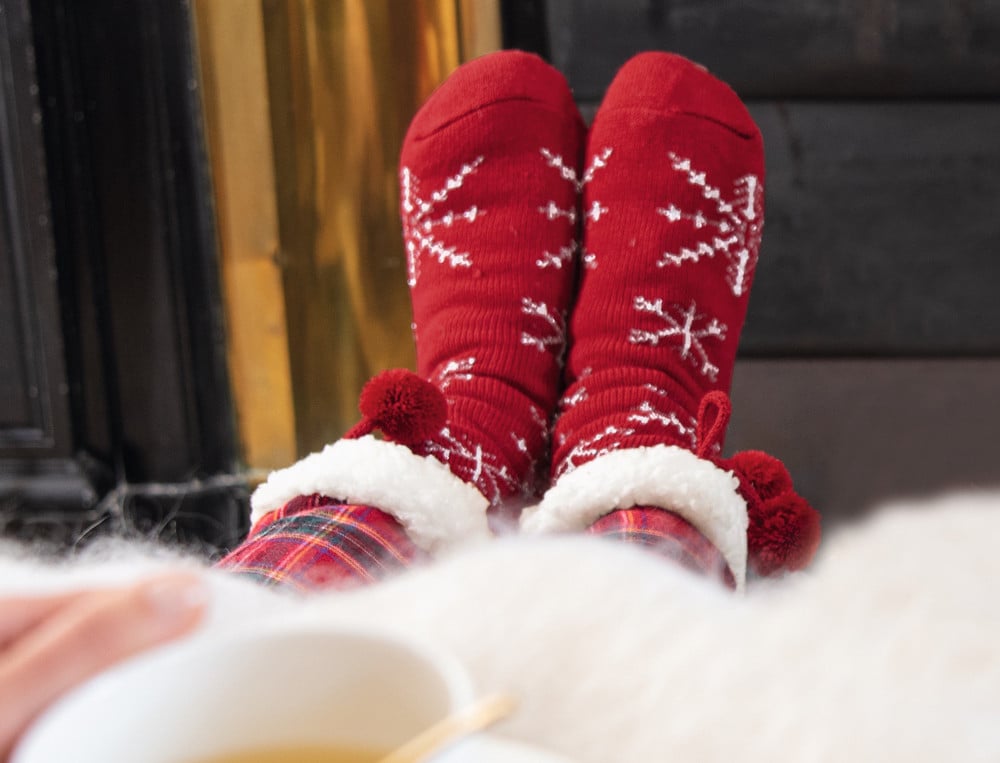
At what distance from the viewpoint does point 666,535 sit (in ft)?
1.60

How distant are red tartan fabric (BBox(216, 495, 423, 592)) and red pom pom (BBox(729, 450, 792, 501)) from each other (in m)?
0.21

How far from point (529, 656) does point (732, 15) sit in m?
0.81

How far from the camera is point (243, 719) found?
0.18m

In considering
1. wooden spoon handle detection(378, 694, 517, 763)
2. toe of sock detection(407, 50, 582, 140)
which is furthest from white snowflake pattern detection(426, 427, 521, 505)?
wooden spoon handle detection(378, 694, 517, 763)

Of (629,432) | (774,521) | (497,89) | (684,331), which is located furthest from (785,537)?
(497,89)

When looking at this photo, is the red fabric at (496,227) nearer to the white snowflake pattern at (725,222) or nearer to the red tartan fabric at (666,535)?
the white snowflake pattern at (725,222)

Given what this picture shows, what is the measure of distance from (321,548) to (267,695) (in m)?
0.27

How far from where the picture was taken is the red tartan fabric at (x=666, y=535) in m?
0.47

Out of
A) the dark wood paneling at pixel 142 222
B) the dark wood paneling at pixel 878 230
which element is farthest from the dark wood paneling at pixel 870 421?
the dark wood paneling at pixel 142 222

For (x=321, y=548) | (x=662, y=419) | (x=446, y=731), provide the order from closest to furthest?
(x=446, y=731) → (x=321, y=548) → (x=662, y=419)

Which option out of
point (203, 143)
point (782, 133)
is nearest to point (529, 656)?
Result: point (782, 133)

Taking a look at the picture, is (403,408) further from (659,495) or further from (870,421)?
(870,421)

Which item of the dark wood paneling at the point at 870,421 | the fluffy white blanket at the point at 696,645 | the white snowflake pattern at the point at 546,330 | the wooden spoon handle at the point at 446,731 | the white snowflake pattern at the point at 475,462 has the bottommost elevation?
→ the dark wood paneling at the point at 870,421

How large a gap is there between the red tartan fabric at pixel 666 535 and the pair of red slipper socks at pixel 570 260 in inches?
4.5
